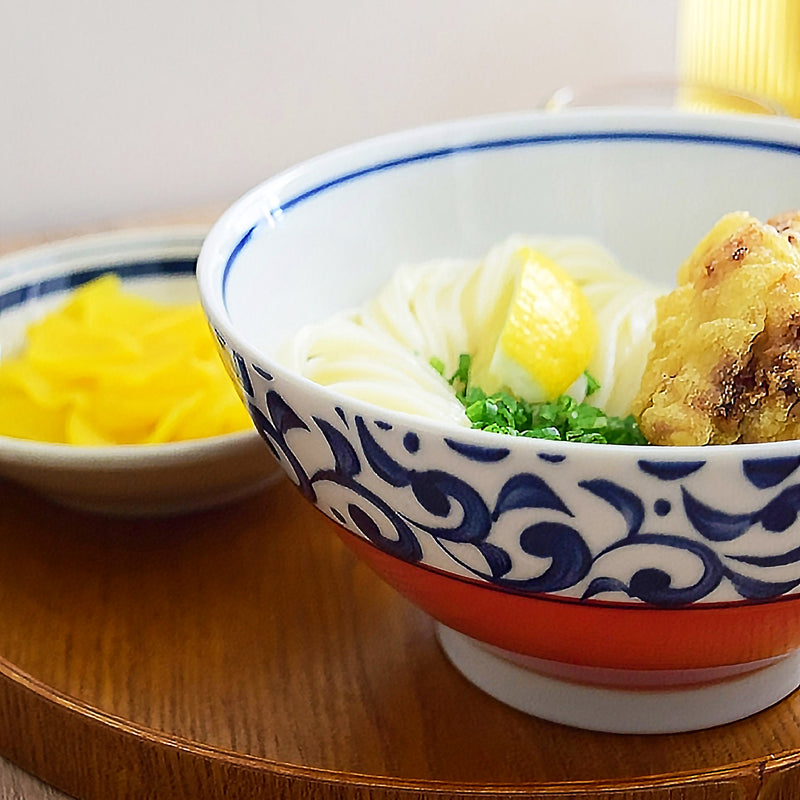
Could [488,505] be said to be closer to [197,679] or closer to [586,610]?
[586,610]

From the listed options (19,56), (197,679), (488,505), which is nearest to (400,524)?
(488,505)

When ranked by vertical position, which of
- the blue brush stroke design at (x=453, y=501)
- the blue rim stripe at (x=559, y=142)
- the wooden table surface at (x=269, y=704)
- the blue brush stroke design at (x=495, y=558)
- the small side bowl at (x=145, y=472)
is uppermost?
the blue rim stripe at (x=559, y=142)

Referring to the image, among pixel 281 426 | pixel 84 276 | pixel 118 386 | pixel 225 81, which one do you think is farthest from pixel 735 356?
pixel 225 81

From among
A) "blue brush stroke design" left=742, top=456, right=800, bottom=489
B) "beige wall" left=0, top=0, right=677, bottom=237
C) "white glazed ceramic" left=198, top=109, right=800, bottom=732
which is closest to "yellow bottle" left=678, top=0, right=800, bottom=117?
"beige wall" left=0, top=0, right=677, bottom=237

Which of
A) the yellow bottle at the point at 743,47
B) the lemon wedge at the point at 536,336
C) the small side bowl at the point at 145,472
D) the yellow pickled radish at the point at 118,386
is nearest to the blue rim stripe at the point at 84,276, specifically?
the yellow pickled radish at the point at 118,386

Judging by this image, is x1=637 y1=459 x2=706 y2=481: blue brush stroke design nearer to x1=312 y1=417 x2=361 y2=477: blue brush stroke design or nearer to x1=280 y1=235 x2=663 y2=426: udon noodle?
x1=312 y1=417 x2=361 y2=477: blue brush stroke design

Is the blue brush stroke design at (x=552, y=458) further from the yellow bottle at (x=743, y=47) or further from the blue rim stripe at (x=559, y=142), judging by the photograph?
the yellow bottle at (x=743, y=47)

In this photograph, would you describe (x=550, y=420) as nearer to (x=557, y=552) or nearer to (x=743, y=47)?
(x=557, y=552)
